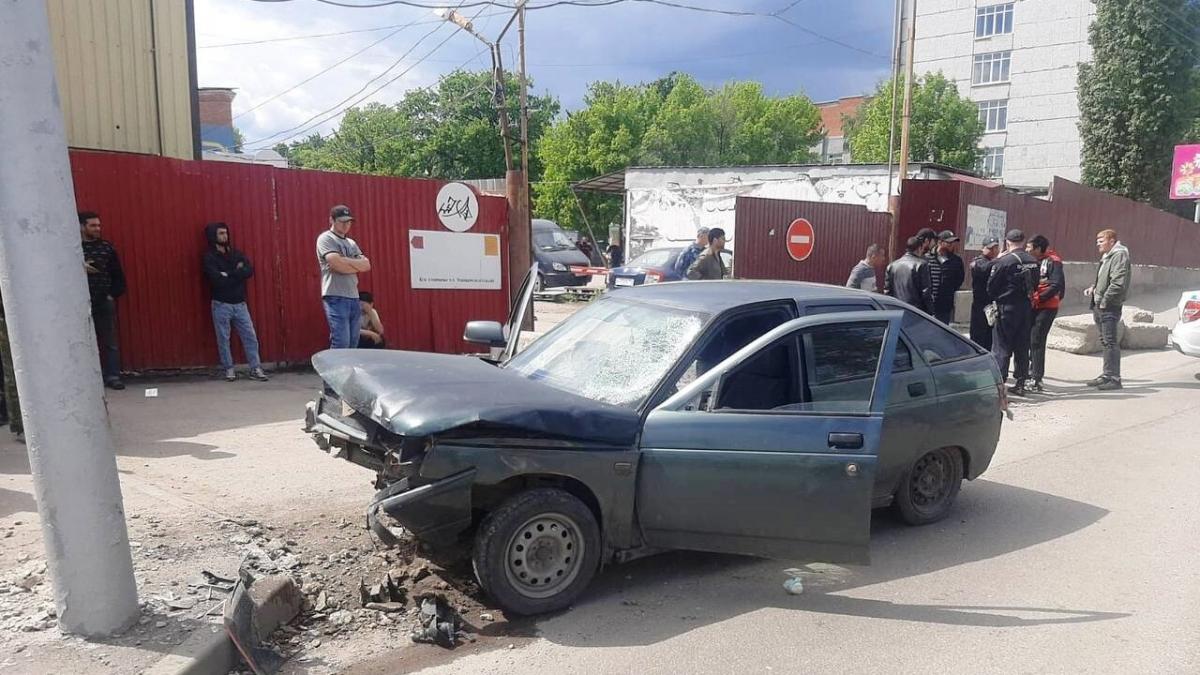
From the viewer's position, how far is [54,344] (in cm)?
318

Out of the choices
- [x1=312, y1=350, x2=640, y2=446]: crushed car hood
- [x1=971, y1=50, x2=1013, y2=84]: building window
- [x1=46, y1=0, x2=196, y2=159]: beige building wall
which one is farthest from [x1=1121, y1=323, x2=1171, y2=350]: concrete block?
[x1=971, y1=50, x2=1013, y2=84]: building window

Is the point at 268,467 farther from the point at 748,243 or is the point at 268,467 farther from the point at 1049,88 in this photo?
the point at 1049,88

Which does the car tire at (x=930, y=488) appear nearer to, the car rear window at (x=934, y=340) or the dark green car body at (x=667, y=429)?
the car rear window at (x=934, y=340)

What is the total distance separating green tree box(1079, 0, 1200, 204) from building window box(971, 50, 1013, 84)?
13747mm

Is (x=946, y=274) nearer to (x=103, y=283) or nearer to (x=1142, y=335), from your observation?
(x=1142, y=335)

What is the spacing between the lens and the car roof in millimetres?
4543

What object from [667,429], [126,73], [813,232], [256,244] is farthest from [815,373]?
[813,232]

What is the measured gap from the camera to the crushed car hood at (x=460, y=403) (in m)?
3.56

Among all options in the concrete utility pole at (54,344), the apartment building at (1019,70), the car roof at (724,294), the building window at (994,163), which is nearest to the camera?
the concrete utility pole at (54,344)

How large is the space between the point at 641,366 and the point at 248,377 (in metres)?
6.55

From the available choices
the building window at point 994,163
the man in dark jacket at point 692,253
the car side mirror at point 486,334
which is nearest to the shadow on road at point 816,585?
the car side mirror at point 486,334

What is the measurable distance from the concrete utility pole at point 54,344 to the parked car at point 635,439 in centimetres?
109

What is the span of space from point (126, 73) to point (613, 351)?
8.25 m

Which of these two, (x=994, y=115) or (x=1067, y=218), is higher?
(x=994, y=115)
